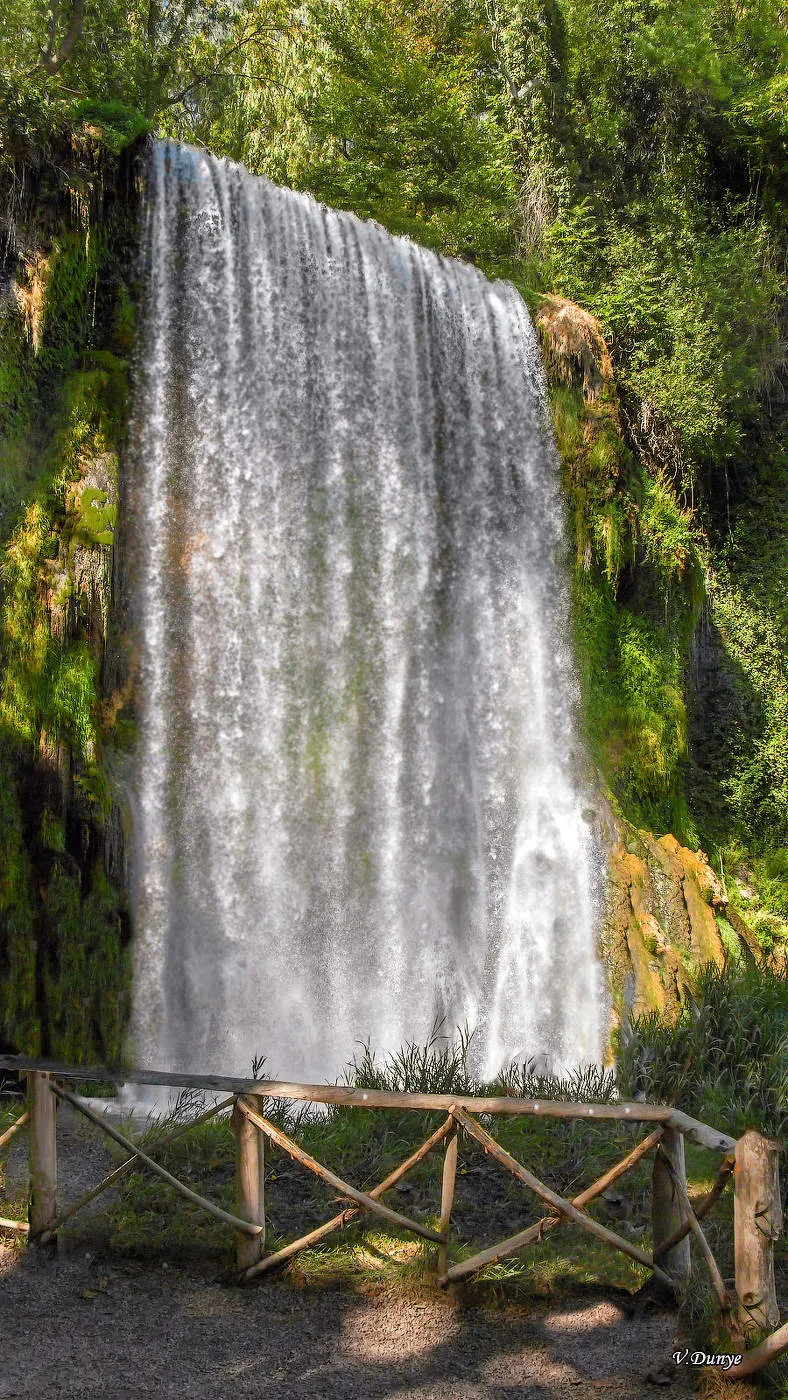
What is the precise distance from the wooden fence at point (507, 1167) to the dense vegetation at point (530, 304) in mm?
4358

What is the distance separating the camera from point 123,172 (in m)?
10.5

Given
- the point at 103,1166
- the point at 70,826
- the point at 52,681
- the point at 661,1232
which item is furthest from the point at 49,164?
the point at 661,1232

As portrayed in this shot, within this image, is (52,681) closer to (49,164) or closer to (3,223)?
(3,223)

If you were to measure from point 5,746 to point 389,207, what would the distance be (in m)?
11.5

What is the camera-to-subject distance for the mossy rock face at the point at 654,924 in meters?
10.3

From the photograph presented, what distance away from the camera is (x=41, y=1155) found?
4820mm

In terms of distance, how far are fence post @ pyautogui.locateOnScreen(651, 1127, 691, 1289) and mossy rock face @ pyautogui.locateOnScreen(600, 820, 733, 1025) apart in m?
5.56

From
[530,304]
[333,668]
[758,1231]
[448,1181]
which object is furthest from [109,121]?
[758,1231]

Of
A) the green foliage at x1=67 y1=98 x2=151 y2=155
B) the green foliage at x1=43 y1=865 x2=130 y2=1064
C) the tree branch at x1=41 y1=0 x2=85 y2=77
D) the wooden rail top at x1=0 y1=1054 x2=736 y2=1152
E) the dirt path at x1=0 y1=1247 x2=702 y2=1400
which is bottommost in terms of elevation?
the dirt path at x1=0 y1=1247 x2=702 y2=1400

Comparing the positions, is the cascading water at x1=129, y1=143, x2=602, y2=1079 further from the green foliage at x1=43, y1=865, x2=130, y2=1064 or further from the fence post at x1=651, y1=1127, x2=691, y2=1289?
the fence post at x1=651, y1=1127, x2=691, y2=1289

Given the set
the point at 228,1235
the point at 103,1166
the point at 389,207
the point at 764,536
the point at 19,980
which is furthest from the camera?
the point at 389,207

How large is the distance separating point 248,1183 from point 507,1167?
3.53ft

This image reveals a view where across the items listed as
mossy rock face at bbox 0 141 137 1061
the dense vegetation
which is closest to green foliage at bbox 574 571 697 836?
the dense vegetation

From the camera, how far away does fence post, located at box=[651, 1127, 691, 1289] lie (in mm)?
4344
